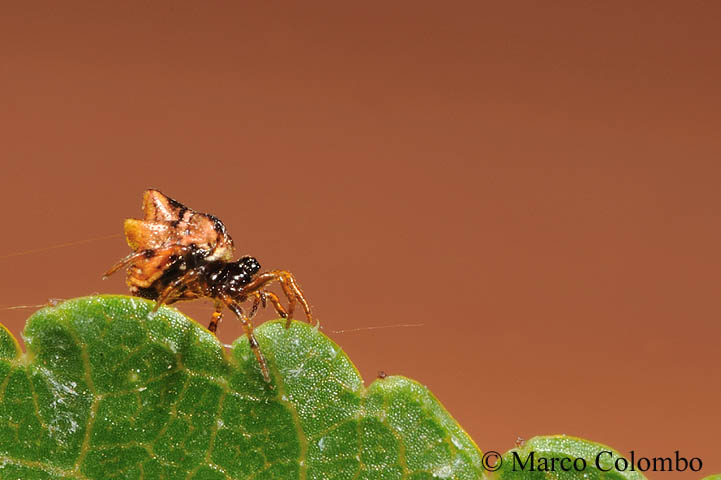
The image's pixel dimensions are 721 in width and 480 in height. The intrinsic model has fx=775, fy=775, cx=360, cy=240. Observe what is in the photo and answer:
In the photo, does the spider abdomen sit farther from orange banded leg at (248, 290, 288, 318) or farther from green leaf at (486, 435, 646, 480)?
green leaf at (486, 435, 646, 480)

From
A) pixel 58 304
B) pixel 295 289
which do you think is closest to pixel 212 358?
pixel 58 304

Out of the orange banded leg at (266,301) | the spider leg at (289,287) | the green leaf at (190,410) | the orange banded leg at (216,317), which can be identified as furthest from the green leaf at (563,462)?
the orange banded leg at (216,317)

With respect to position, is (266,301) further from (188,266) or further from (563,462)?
(563,462)

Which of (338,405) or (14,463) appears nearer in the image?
(14,463)

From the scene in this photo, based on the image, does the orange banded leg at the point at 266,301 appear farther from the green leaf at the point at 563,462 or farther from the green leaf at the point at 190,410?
the green leaf at the point at 563,462

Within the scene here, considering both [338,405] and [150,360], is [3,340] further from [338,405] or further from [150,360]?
Result: [338,405]

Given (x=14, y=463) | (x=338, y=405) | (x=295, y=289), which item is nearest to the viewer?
(x=14, y=463)
